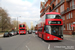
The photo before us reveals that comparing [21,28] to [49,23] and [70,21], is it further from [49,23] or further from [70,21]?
[49,23]

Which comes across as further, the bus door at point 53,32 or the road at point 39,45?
the bus door at point 53,32

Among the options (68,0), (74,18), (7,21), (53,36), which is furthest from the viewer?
(7,21)

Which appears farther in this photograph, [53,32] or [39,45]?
[53,32]

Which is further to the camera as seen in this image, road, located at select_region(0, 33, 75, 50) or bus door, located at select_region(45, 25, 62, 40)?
bus door, located at select_region(45, 25, 62, 40)

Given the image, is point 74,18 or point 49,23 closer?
point 49,23

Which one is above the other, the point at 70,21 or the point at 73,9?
the point at 73,9

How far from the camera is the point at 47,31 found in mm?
14484

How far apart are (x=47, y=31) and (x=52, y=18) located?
1.91 metres

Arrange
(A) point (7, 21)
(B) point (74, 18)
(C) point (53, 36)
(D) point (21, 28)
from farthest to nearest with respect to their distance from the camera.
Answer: (A) point (7, 21)
(D) point (21, 28)
(B) point (74, 18)
(C) point (53, 36)

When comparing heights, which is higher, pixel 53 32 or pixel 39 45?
pixel 53 32

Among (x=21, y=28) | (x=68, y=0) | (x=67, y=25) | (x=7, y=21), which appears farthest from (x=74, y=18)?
(x=7, y=21)

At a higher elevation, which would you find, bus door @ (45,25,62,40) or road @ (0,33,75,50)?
bus door @ (45,25,62,40)

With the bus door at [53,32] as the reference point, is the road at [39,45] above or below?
below

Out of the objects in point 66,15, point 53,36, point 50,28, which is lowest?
point 53,36
